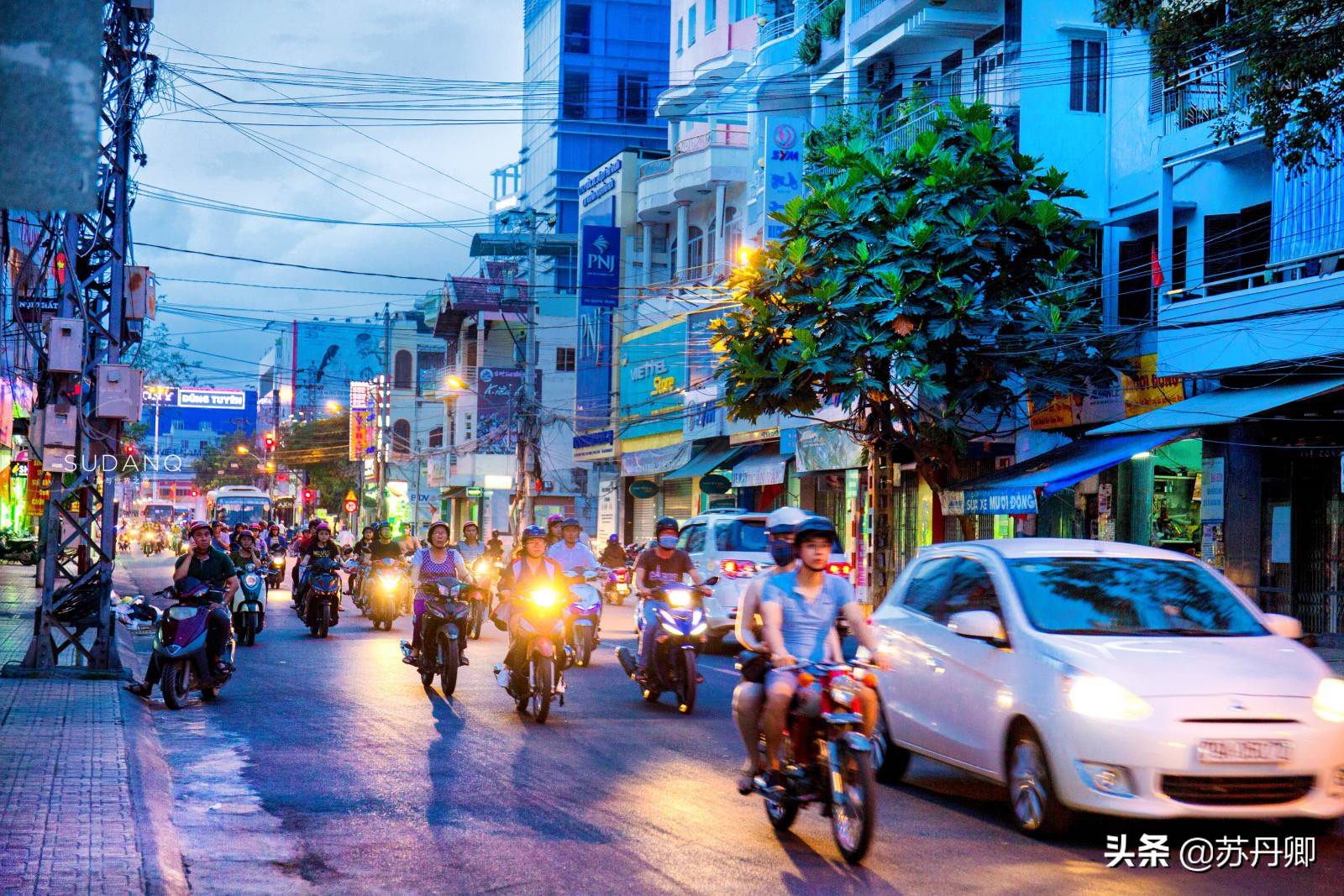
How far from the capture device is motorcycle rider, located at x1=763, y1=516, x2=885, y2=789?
26.8ft

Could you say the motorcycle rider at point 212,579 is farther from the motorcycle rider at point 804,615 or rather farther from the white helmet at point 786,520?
the motorcycle rider at point 804,615

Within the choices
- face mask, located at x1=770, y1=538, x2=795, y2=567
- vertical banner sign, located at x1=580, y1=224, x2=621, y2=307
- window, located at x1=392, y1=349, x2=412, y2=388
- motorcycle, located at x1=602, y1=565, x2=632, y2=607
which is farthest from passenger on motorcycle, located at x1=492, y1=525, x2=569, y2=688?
window, located at x1=392, y1=349, x2=412, y2=388

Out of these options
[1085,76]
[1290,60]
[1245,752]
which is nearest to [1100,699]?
[1245,752]

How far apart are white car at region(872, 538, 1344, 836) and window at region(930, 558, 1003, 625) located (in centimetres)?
2

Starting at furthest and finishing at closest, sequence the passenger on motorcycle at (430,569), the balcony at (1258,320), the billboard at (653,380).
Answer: the billboard at (653,380)
the balcony at (1258,320)
the passenger on motorcycle at (430,569)

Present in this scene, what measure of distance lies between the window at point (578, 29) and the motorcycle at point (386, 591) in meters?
69.1

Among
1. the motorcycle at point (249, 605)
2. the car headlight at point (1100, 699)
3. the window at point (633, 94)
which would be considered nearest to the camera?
the car headlight at point (1100, 699)

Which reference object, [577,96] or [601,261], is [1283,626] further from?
[577,96]

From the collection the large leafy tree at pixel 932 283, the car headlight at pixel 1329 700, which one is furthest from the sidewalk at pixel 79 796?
the large leafy tree at pixel 932 283

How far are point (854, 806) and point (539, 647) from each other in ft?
21.2

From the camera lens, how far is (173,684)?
14188 millimetres

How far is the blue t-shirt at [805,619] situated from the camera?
8242 mm

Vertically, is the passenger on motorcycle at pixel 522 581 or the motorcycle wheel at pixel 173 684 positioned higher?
the passenger on motorcycle at pixel 522 581

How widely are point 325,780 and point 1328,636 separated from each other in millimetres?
15439
